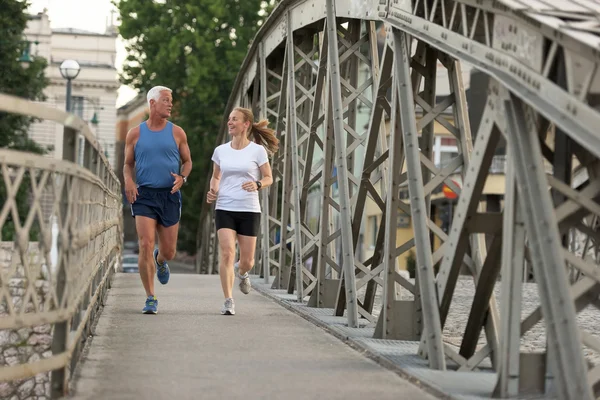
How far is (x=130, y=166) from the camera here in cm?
1195

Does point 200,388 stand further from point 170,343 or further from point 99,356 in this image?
point 170,343

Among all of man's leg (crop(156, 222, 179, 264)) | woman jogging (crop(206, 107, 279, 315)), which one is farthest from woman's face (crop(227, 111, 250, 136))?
man's leg (crop(156, 222, 179, 264))

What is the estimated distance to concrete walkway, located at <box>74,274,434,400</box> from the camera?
23.2 ft

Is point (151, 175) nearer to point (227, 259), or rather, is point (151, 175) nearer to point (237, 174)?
point (237, 174)

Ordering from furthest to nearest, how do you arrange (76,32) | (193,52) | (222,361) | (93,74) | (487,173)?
(76,32) → (93,74) → (193,52) → (222,361) → (487,173)

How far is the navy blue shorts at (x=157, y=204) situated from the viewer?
38.9 ft

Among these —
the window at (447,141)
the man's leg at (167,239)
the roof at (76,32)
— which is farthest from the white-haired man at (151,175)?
the roof at (76,32)

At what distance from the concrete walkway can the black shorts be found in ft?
2.32

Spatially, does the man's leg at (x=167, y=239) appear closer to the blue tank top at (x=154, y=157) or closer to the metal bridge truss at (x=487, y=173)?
the blue tank top at (x=154, y=157)

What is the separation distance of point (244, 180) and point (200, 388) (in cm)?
526

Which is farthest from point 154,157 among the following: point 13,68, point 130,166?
point 13,68

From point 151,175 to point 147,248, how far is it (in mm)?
602

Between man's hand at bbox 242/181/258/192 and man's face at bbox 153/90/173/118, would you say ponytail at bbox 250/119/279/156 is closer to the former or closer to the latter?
man's hand at bbox 242/181/258/192

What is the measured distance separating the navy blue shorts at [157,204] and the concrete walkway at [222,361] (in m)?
0.80
